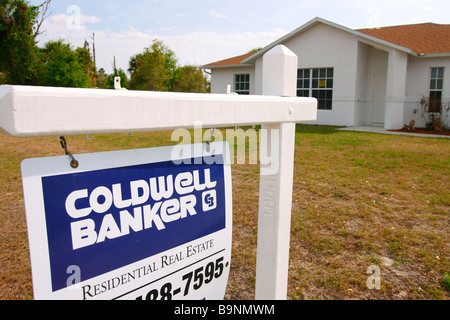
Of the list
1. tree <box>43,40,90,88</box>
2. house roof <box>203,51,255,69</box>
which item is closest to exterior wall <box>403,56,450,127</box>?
house roof <box>203,51,255,69</box>

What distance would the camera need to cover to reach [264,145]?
1363 mm

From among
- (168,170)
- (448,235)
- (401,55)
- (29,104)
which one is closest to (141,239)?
(168,170)

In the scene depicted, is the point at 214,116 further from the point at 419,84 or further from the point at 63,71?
the point at 63,71

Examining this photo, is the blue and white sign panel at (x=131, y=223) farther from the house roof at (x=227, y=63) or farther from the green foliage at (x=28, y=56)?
the green foliage at (x=28, y=56)

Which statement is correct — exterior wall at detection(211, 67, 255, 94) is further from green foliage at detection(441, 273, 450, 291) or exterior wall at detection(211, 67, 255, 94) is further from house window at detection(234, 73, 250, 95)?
green foliage at detection(441, 273, 450, 291)

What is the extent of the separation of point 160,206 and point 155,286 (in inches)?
10.1

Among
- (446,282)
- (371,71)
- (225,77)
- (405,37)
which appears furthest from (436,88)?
(446,282)

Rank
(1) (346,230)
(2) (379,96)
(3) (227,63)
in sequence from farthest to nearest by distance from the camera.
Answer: (3) (227,63), (2) (379,96), (1) (346,230)

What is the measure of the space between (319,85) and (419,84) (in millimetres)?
4105

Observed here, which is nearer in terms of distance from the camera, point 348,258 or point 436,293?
point 436,293

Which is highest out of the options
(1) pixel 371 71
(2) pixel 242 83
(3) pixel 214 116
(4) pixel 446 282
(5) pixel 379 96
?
(1) pixel 371 71

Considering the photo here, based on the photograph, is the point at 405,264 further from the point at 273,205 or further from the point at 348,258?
the point at 273,205

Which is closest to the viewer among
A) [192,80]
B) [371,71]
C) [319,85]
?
[371,71]

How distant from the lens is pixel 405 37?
648 inches
